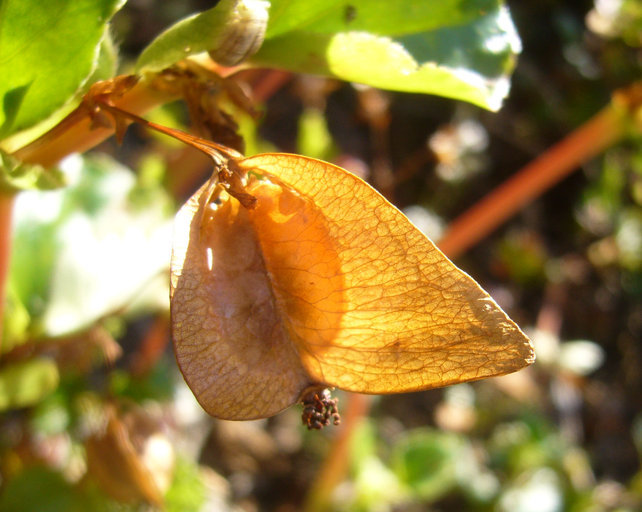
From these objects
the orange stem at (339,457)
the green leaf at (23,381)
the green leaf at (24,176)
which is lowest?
the orange stem at (339,457)

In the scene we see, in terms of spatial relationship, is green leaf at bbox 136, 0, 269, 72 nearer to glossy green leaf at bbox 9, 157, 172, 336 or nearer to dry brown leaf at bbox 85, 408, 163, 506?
glossy green leaf at bbox 9, 157, 172, 336

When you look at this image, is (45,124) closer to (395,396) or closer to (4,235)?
(4,235)

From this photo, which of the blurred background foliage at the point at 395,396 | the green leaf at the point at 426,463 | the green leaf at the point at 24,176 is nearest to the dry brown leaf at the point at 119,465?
the blurred background foliage at the point at 395,396

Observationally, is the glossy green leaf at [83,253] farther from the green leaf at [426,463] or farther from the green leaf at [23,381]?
the green leaf at [426,463]

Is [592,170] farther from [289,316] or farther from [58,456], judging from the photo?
[289,316]

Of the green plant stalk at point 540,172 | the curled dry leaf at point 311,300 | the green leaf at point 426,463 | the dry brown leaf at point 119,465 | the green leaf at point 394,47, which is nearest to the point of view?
the curled dry leaf at point 311,300

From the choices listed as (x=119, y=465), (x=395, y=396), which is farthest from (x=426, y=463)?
(x=119, y=465)
